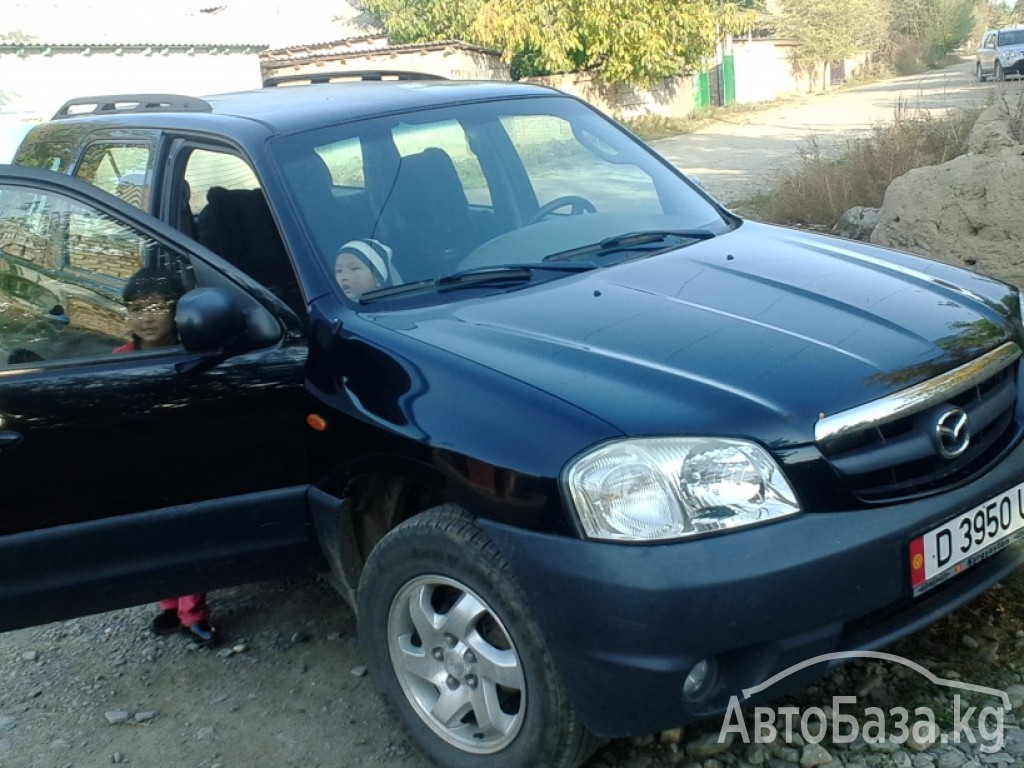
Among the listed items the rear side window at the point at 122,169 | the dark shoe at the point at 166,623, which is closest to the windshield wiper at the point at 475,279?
the rear side window at the point at 122,169

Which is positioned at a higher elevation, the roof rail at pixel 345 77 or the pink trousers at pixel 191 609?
the roof rail at pixel 345 77

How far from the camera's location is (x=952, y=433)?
9.03 ft

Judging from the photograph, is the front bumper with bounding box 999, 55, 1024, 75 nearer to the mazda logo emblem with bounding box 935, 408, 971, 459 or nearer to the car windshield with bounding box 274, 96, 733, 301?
the car windshield with bounding box 274, 96, 733, 301

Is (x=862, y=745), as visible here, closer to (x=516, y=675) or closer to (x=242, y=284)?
(x=516, y=675)

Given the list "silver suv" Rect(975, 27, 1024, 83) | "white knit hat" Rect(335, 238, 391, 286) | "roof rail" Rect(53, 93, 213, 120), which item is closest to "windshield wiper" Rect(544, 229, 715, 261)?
"white knit hat" Rect(335, 238, 391, 286)

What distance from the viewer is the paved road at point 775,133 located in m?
14.2

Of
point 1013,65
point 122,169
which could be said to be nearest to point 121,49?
point 1013,65

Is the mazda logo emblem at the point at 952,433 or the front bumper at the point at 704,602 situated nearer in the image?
the front bumper at the point at 704,602

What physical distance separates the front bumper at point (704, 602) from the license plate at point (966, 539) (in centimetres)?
4

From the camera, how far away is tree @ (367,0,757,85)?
26.5m

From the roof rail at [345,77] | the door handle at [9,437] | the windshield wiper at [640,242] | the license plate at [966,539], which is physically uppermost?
the roof rail at [345,77]

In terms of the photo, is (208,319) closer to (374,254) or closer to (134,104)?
(374,254)

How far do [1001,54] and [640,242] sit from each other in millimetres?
28928

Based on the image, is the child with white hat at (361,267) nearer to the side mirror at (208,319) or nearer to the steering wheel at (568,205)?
the side mirror at (208,319)
